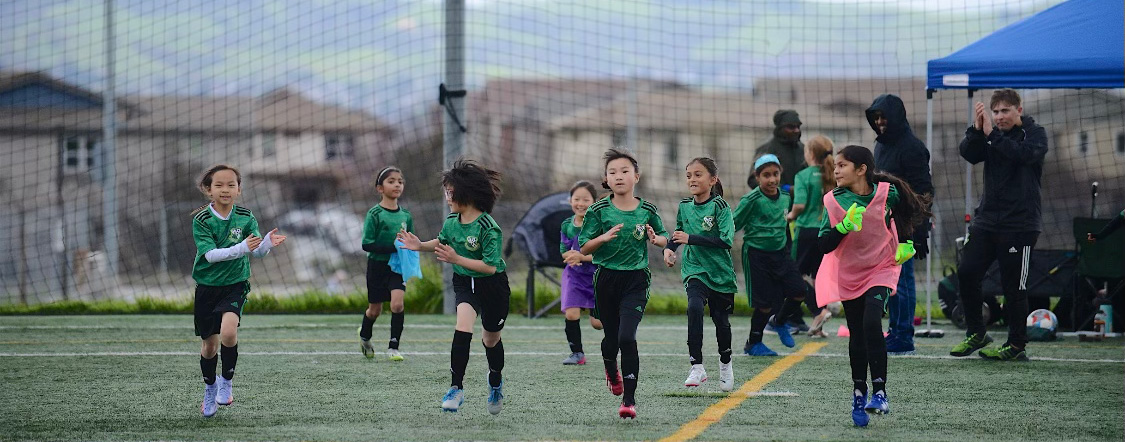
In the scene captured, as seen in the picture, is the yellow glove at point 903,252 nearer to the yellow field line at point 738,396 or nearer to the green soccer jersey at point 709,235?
the yellow field line at point 738,396

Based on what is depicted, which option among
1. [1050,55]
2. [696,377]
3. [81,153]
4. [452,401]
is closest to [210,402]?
[452,401]

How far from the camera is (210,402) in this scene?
21.3 ft

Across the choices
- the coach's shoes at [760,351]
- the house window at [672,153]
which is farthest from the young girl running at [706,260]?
the house window at [672,153]

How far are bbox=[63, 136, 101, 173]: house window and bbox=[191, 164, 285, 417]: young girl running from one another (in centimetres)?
1436

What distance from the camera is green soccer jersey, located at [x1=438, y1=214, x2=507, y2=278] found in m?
6.52

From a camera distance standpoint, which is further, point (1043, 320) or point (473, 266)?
point (1043, 320)

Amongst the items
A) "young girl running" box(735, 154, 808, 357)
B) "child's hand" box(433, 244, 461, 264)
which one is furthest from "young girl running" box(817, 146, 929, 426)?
"young girl running" box(735, 154, 808, 357)

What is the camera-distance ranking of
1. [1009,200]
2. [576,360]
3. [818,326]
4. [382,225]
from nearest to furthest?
1. [1009,200]
2. [576,360]
3. [382,225]
4. [818,326]

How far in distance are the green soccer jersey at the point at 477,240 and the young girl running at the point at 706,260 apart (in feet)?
3.99

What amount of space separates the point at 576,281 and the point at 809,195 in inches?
85.7

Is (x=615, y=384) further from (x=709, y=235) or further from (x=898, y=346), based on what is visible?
(x=898, y=346)

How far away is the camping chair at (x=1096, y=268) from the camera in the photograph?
10.2 meters

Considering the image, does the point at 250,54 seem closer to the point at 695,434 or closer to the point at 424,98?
the point at 424,98

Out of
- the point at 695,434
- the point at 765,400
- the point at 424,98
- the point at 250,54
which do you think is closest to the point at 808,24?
the point at 424,98
